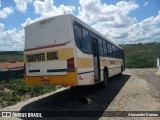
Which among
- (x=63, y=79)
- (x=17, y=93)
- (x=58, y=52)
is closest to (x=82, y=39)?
(x=58, y=52)

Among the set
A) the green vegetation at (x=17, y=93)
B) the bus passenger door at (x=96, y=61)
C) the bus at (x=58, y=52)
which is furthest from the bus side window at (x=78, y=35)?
the green vegetation at (x=17, y=93)

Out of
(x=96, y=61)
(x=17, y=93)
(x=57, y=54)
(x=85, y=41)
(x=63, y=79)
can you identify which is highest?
(x=85, y=41)

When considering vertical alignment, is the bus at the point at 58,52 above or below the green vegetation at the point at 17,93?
above

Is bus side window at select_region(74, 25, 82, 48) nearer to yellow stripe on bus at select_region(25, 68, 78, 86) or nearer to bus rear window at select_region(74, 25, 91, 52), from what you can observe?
bus rear window at select_region(74, 25, 91, 52)

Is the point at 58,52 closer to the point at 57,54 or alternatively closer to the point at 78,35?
the point at 57,54

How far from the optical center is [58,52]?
9.44 meters

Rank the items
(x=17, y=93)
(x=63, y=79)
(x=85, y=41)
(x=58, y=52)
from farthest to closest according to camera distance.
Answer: (x=17, y=93), (x=85, y=41), (x=58, y=52), (x=63, y=79)

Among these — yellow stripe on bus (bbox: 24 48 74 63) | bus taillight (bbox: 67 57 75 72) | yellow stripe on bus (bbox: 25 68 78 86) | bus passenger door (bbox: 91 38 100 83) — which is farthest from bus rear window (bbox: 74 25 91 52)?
yellow stripe on bus (bbox: 25 68 78 86)

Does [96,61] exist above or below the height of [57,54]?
below

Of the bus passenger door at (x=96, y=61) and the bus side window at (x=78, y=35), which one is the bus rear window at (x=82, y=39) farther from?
the bus passenger door at (x=96, y=61)

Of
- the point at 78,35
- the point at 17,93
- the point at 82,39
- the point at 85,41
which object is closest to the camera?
the point at 78,35

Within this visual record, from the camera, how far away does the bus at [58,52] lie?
9188 mm

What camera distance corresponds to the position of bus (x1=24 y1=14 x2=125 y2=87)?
9.19 m

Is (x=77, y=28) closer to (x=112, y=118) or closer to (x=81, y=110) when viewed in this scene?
(x=81, y=110)
